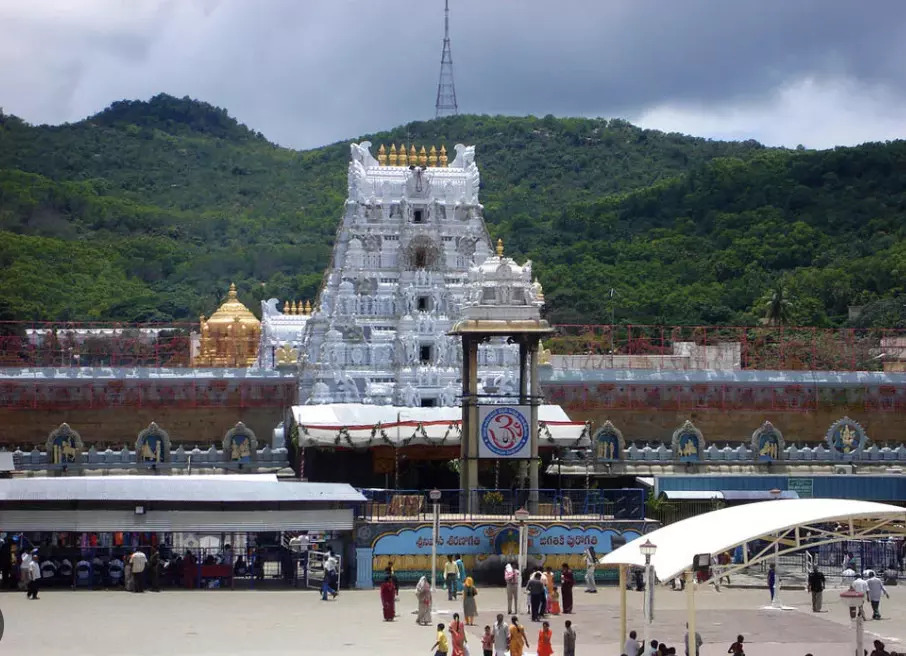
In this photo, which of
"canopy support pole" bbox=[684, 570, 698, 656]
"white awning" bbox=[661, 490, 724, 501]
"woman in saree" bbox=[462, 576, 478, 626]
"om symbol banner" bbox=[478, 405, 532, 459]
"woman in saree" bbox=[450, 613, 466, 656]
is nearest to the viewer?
"canopy support pole" bbox=[684, 570, 698, 656]

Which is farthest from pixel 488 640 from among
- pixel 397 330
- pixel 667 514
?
pixel 397 330

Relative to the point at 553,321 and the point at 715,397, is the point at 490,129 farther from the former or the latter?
the point at 715,397

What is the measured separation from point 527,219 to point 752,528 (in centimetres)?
9529

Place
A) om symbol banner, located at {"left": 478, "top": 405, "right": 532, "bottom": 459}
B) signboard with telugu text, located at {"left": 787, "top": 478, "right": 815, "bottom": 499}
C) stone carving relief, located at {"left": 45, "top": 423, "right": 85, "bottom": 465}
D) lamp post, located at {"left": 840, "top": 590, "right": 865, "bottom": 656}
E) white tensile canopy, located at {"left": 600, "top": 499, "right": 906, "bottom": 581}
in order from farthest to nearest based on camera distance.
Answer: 1. stone carving relief, located at {"left": 45, "top": 423, "right": 85, "bottom": 465}
2. signboard with telugu text, located at {"left": 787, "top": 478, "right": 815, "bottom": 499}
3. om symbol banner, located at {"left": 478, "top": 405, "right": 532, "bottom": 459}
4. white tensile canopy, located at {"left": 600, "top": 499, "right": 906, "bottom": 581}
5. lamp post, located at {"left": 840, "top": 590, "right": 865, "bottom": 656}

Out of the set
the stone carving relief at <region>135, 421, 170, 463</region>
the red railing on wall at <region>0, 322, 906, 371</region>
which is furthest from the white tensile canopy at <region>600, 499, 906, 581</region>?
the red railing on wall at <region>0, 322, 906, 371</region>

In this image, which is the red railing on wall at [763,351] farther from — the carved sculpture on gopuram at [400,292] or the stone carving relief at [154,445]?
the stone carving relief at [154,445]

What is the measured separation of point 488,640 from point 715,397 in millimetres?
41716

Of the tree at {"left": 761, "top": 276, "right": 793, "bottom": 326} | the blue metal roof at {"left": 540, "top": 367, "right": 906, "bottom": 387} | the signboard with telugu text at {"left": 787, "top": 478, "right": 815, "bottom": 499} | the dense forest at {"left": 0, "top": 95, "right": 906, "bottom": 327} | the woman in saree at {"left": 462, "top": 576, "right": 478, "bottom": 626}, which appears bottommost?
the woman in saree at {"left": 462, "top": 576, "right": 478, "bottom": 626}

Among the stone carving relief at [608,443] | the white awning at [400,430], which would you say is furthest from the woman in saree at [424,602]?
the stone carving relief at [608,443]

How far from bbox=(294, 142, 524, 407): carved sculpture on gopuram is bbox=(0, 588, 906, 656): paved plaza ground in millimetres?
20952

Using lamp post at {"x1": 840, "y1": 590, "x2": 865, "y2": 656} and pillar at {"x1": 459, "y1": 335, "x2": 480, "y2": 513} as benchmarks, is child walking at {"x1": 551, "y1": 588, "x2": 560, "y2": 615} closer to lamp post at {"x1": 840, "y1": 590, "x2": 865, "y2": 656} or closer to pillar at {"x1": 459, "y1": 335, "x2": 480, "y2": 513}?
pillar at {"x1": 459, "y1": 335, "x2": 480, "y2": 513}

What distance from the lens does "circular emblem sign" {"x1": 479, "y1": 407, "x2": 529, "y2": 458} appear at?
137 feet

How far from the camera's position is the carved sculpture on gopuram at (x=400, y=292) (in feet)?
194

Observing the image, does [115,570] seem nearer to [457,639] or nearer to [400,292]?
[457,639]
